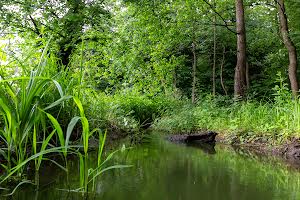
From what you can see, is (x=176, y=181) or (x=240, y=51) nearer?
(x=176, y=181)

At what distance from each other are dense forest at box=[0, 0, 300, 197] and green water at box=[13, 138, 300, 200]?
6.6 inches

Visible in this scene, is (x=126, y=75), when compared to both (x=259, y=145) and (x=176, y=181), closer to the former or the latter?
(x=259, y=145)

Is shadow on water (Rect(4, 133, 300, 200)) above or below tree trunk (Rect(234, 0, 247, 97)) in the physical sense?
below

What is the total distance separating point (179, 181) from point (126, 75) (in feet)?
30.6

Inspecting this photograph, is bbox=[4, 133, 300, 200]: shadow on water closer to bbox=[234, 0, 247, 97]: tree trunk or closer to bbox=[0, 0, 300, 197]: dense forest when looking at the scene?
bbox=[0, 0, 300, 197]: dense forest

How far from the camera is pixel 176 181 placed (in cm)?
290

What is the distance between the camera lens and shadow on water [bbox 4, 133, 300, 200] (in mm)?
2305

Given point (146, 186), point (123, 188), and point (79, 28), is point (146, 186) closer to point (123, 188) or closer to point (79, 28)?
point (123, 188)

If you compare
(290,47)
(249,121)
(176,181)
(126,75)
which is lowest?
(176,181)

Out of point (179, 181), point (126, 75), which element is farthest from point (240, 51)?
point (179, 181)

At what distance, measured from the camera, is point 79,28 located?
6.17 m

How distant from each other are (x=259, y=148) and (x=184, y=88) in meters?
9.63

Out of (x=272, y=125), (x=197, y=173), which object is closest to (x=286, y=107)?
(x=272, y=125)

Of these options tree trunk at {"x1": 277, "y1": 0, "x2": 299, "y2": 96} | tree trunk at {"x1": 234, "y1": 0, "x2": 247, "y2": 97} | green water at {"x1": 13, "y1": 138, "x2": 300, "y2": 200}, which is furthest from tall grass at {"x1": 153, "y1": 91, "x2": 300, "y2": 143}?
tree trunk at {"x1": 277, "y1": 0, "x2": 299, "y2": 96}
